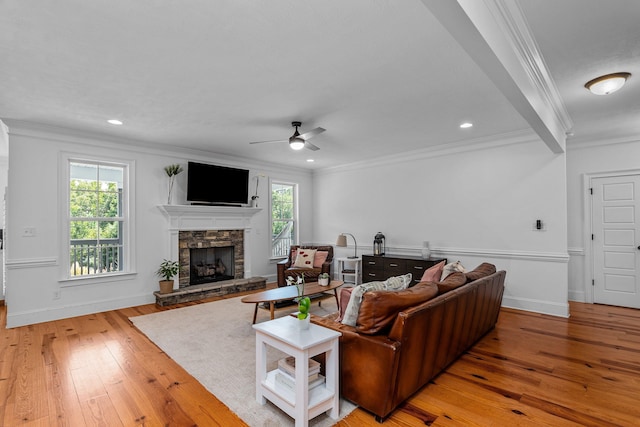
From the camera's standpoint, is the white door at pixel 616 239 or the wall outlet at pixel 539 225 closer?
the wall outlet at pixel 539 225

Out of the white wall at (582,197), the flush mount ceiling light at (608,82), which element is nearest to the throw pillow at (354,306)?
the flush mount ceiling light at (608,82)

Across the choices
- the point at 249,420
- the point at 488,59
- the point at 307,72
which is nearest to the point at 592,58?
the point at 488,59

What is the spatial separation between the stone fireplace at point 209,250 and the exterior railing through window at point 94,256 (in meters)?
0.77

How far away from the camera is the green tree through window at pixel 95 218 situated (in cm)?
475

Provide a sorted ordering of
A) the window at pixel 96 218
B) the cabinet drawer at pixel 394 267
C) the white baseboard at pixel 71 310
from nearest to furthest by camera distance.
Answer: the white baseboard at pixel 71 310
the window at pixel 96 218
the cabinet drawer at pixel 394 267

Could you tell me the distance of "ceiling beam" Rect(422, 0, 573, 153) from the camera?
5.23ft

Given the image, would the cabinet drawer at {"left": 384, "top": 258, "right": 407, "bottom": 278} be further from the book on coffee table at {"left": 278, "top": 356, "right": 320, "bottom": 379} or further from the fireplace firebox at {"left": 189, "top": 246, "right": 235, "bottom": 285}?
the book on coffee table at {"left": 278, "top": 356, "right": 320, "bottom": 379}

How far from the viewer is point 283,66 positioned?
2742 millimetres

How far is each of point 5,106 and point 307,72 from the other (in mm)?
3486

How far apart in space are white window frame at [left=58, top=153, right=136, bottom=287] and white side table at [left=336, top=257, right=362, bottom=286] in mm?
3774

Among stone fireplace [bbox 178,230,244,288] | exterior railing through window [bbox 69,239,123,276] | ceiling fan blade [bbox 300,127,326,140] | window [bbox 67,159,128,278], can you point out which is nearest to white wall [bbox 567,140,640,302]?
ceiling fan blade [bbox 300,127,326,140]

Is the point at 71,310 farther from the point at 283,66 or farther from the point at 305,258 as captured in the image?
the point at 283,66

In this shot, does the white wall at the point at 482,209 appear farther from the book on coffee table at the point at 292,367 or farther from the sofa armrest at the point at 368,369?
the book on coffee table at the point at 292,367

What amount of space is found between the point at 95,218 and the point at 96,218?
12 mm
